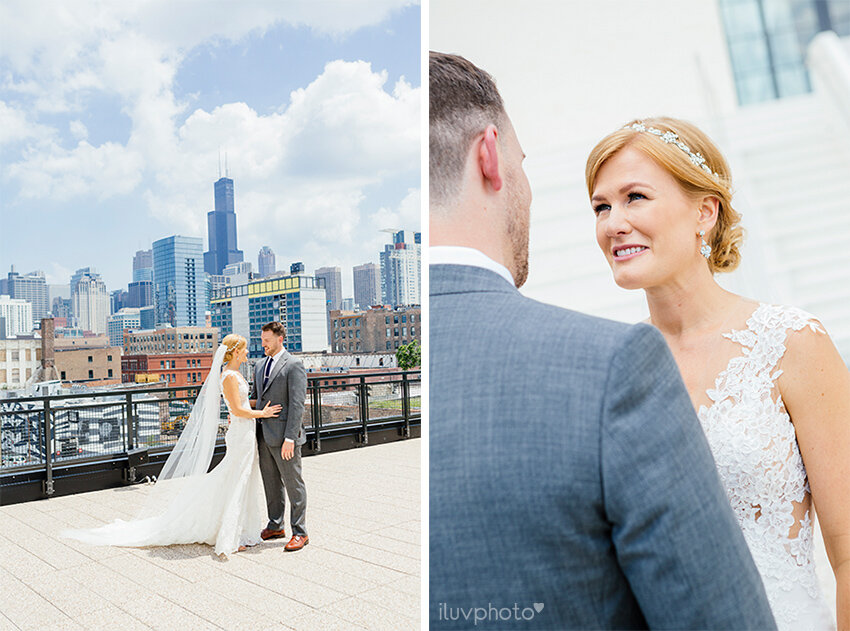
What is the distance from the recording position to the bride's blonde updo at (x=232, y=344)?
3.90 metres

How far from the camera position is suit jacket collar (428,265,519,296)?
32.1 inches

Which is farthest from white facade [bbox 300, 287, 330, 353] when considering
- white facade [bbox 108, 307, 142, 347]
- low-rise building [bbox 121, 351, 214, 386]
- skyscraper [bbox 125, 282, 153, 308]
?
skyscraper [bbox 125, 282, 153, 308]

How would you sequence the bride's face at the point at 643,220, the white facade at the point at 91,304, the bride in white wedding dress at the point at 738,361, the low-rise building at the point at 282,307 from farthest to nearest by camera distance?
the low-rise building at the point at 282,307
the white facade at the point at 91,304
the bride's face at the point at 643,220
the bride in white wedding dress at the point at 738,361

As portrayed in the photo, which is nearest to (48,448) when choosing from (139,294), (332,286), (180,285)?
(332,286)

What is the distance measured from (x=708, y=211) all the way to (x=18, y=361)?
738 centimetres

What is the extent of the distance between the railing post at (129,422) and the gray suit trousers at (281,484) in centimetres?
200

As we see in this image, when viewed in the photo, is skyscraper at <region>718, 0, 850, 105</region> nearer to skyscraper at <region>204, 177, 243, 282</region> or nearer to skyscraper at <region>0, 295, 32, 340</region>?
skyscraper at <region>0, 295, 32, 340</region>

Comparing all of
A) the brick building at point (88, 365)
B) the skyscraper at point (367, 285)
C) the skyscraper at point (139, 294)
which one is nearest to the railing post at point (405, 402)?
the brick building at point (88, 365)

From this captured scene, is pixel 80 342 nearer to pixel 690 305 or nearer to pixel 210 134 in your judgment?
pixel 690 305

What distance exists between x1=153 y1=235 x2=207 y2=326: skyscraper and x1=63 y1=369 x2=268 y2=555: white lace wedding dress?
12.2 m

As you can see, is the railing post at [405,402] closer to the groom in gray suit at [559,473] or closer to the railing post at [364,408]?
the railing post at [364,408]

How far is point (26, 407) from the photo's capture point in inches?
199

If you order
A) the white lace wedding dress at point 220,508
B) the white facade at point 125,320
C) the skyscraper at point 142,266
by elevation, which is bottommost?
the white lace wedding dress at point 220,508

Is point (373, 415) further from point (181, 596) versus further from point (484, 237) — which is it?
point (484, 237)
